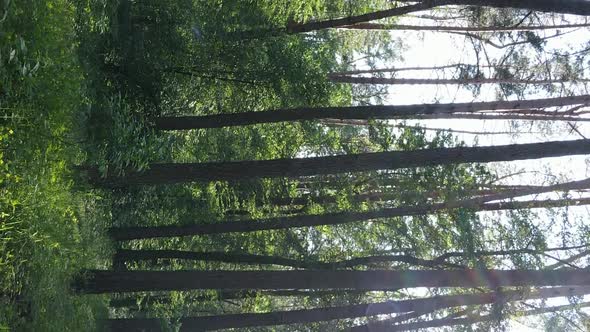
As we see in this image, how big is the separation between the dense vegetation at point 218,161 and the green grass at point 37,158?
0.08 ft

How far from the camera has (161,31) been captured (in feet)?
37.0

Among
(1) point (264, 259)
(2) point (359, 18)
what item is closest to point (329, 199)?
(1) point (264, 259)

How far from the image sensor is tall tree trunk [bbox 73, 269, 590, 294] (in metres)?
9.81

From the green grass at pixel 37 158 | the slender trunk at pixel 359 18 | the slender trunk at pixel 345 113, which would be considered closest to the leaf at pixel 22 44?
the green grass at pixel 37 158

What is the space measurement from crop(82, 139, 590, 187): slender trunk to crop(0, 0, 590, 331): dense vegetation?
0.10 meters

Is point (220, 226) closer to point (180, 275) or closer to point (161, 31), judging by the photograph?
point (180, 275)

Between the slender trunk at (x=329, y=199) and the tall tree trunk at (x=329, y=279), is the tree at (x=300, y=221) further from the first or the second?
the tall tree trunk at (x=329, y=279)

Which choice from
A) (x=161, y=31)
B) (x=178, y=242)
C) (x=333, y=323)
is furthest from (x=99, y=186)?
(x=333, y=323)

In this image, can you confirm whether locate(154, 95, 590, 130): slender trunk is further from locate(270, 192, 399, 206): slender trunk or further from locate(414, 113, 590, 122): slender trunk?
locate(270, 192, 399, 206): slender trunk

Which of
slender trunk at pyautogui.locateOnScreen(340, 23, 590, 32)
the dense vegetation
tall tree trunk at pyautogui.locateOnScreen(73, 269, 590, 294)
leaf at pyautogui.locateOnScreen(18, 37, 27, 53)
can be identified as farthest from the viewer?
slender trunk at pyautogui.locateOnScreen(340, 23, 590, 32)

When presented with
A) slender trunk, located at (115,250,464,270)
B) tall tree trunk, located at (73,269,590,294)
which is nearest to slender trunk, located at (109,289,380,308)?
slender trunk, located at (115,250,464,270)

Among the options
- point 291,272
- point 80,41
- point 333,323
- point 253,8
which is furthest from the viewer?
point 333,323

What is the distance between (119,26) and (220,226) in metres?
4.34

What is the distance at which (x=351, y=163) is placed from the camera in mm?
9312
